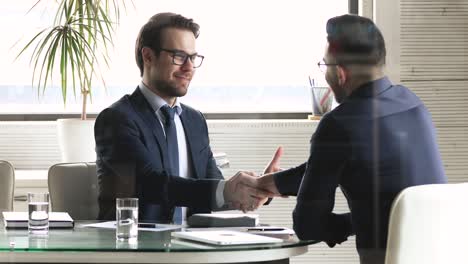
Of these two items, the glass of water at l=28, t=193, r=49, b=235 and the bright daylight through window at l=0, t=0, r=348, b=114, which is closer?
the glass of water at l=28, t=193, r=49, b=235

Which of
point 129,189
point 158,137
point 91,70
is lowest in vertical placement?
point 129,189

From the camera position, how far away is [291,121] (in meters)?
4.66

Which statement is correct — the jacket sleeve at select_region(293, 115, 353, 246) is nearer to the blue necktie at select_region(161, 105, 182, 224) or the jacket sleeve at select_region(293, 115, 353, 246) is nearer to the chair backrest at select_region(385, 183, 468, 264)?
the chair backrest at select_region(385, 183, 468, 264)

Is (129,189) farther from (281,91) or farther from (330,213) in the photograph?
(330,213)

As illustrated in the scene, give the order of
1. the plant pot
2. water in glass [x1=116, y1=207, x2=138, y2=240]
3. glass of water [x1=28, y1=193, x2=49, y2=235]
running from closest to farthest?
water in glass [x1=116, y1=207, x2=138, y2=240] < glass of water [x1=28, y1=193, x2=49, y2=235] < the plant pot

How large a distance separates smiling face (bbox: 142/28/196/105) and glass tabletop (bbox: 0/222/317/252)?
4.54ft

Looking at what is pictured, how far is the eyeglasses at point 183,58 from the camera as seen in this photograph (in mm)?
4320

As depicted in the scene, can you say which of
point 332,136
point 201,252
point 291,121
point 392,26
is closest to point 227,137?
point 291,121

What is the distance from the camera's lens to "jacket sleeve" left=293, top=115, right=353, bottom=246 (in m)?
2.91

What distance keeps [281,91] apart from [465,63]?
969 millimetres

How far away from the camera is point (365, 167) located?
3158mm

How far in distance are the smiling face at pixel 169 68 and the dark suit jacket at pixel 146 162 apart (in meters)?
0.12

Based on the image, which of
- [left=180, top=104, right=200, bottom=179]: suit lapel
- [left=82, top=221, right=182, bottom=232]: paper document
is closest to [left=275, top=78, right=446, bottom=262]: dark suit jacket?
[left=82, top=221, right=182, bottom=232]: paper document

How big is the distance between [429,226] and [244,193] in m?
1.44
